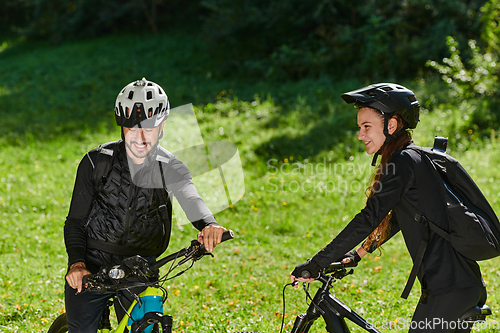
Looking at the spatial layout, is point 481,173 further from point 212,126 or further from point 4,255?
point 4,255

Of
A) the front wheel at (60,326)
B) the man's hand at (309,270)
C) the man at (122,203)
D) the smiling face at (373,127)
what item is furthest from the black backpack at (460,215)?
the front wheel at (60,326)

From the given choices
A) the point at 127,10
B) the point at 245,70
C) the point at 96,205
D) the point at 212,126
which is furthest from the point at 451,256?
the point at 127,10

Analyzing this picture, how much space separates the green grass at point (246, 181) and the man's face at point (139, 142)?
255 centimetres

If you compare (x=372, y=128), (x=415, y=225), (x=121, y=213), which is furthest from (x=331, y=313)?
(x=121, y=213)

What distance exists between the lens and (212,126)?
12.8m

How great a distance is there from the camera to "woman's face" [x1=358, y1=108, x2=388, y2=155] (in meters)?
2.85

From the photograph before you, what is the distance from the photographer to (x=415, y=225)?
2.62 m

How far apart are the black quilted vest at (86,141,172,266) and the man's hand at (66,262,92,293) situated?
8.5 inches

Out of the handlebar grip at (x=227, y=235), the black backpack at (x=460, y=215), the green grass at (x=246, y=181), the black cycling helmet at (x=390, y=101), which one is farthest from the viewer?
the green grass at (x=246, y=181)

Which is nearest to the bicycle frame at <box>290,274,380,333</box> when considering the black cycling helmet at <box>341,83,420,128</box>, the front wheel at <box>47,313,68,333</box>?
the black cycling helmet at <box>341,83,420,128</box>

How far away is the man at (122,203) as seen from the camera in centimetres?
298

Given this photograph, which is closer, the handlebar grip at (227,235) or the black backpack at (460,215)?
the black backpack at (460,215)

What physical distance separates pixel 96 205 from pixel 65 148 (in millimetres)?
9605

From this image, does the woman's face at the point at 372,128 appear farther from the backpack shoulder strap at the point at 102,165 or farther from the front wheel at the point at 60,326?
the front wheel at the point at 60,326
